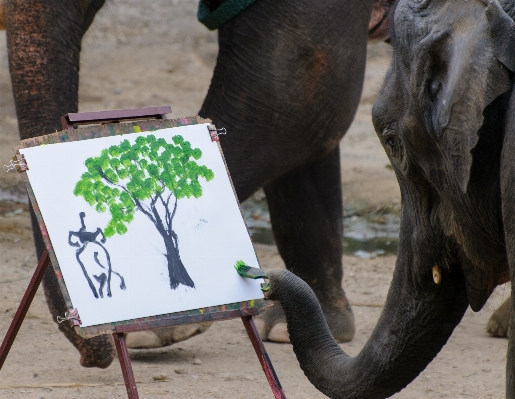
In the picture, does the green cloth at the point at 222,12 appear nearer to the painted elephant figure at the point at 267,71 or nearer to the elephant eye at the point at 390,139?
the painted elephant figure at the point at 267,71

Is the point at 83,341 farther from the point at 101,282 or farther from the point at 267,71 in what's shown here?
the point at 267,71

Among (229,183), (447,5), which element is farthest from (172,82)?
(447,5)

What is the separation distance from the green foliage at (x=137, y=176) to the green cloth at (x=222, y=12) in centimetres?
66

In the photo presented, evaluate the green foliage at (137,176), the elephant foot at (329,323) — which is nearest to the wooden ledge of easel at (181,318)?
the green foliage at (137,176)

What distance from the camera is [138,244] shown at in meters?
2.14

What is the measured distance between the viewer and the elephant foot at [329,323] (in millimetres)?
3264

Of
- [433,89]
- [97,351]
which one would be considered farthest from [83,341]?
[433,89]

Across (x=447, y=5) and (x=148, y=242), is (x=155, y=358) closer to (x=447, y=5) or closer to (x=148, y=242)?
(x=148, y=242)

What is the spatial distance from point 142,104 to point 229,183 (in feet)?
15.5

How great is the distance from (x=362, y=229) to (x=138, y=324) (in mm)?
2878

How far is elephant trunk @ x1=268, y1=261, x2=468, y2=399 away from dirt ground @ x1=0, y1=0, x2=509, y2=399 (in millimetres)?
135

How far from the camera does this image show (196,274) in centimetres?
214

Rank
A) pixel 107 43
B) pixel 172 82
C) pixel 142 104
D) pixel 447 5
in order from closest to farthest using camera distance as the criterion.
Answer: pixel 447 5 → pixel 142 104 → pixel 172 82 → pixel 107 43

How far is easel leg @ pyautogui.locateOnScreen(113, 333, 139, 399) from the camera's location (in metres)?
1.95
